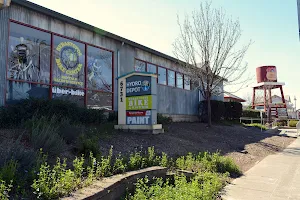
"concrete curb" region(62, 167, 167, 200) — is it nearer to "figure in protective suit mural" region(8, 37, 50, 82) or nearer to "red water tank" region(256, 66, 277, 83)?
"figure in protective suit mural" region(8, 37, 50, 82)

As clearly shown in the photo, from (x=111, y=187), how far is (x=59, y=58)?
25.7 ft

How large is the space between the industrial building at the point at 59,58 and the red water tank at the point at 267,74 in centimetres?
3304

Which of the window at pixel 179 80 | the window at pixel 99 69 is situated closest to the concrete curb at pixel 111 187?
the window at pixel 99 69

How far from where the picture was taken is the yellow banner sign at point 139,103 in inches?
387

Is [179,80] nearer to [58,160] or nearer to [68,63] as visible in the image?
[68,63]

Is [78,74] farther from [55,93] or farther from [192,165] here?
[192,165]

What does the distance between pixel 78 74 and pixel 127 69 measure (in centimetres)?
321

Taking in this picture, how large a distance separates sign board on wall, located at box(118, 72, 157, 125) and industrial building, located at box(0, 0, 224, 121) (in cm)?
210

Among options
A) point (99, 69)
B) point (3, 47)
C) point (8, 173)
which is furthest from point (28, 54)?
point (8, 173)

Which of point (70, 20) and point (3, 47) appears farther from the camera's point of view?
point (70, 20)

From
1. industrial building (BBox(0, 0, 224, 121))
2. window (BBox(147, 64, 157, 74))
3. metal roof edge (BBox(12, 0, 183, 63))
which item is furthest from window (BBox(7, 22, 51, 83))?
window (BBox(147, 64, 157, 74))

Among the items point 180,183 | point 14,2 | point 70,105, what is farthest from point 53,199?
point 14,2

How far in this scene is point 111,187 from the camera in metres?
4.10

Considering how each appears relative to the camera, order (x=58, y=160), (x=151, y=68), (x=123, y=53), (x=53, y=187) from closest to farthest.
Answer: (x=53, y=187)
(x=58, y=160)
(x=123, y=53)
(x=151, y=68)
